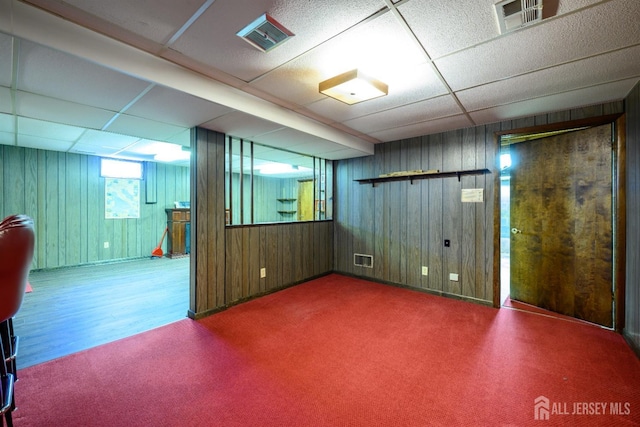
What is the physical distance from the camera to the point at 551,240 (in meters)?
3.39

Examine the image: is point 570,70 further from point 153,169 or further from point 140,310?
point 153,169

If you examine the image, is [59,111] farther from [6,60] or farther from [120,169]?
[120,169]

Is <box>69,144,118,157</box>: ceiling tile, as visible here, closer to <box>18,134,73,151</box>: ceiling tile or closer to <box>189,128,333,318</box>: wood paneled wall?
<box>18,134,73,151</box>: ceiling tile

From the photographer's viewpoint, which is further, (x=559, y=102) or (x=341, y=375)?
(x=559, y=102)

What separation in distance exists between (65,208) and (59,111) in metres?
3.95

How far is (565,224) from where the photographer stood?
3.26 meters

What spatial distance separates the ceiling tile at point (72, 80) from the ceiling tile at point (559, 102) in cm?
346

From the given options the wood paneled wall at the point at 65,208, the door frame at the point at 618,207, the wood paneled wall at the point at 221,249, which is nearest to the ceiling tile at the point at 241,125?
the wood paneled wall at the point at 221,249

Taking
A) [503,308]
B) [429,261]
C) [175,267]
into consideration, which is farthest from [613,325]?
[175,267]

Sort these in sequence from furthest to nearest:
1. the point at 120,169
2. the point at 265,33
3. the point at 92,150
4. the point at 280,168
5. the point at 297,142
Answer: the point at 280,168
the point at 120,169
the point at 92,150
the point at 297,142
the point at 265,33

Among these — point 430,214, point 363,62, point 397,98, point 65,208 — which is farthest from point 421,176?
point 65,208

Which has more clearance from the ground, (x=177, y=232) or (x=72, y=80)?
(x=72, y=80)

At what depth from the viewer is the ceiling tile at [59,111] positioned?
94.1 inches

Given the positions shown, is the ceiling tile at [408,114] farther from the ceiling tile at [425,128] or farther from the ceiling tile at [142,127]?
the ceiling tile at [142,127]
